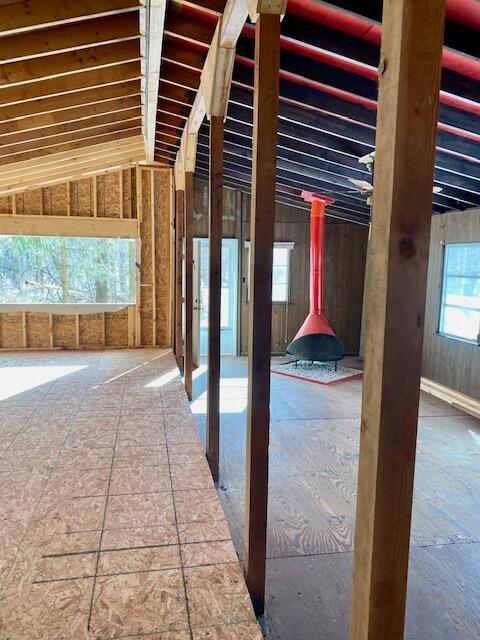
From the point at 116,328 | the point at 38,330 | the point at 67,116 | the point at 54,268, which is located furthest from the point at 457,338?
the point at 38,330

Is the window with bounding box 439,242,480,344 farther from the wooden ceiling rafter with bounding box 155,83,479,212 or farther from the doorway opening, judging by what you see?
the doorway opening

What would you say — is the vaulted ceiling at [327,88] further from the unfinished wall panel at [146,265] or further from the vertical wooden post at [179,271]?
the unfinished wall panel at [146,265]

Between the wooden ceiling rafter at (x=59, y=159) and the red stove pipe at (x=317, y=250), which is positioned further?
the red stove pipe at (x=317, y=250)

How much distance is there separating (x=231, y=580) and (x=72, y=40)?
3512mm

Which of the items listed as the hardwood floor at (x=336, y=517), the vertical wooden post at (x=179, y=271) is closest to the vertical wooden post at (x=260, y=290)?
the hardwood floor at (x=336, y=517)

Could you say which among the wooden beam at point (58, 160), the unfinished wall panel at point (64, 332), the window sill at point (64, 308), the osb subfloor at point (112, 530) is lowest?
the osb subfloor at point (112, 530)

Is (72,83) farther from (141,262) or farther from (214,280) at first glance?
(141,262)

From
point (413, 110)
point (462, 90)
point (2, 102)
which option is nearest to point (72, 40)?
point (2, 102)

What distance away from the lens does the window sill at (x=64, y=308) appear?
301 inches

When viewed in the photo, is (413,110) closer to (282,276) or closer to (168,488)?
(168,488)

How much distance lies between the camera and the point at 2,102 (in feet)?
11.8

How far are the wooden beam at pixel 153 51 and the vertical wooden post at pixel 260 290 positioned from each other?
1037 mm

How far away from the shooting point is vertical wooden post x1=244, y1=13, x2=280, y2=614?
191cm

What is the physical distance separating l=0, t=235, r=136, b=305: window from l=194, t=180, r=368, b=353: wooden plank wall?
1.98 meters
